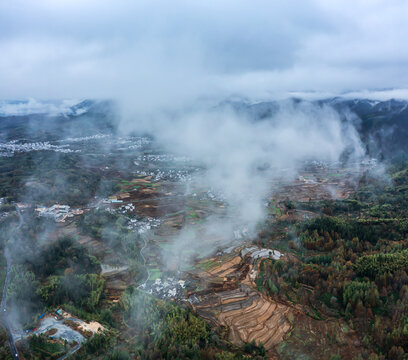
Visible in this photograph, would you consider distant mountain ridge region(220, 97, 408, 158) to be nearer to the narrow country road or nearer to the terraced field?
the terraced field

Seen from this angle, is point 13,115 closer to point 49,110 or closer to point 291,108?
point 49,110

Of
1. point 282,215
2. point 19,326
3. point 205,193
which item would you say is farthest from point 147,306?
point 205,193

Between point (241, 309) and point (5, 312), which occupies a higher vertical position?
point (5, 312)

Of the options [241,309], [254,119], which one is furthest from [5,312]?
[254,119]

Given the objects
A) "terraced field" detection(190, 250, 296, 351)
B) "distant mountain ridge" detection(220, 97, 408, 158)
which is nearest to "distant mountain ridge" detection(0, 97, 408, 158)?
"distant mountain ridge" detection(220, 97, 408, 158)

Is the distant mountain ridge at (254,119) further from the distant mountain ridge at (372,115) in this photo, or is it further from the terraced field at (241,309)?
the terraced field at (241,309)

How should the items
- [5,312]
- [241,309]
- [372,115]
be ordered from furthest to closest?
1. [372,115]
2. [241,309]
3. [5,312]

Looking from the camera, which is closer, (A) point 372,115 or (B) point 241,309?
(B) point 241,309

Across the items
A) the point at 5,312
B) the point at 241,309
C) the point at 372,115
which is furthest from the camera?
the point at 372,115

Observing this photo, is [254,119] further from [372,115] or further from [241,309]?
[241,309]

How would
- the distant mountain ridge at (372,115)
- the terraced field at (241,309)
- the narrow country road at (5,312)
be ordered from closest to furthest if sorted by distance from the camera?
the narrow country road at (5,312) < the terraced field at (241,309) < the distant mountain ridge at (372,115)

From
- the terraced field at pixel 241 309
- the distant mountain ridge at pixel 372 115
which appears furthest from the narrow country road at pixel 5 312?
the distant mountain ridge at pixel 372 115
